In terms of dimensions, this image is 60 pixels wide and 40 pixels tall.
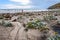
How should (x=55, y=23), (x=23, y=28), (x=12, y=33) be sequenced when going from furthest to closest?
(x=55, y=23)
(x=23, y=28)
(x=12, y=33)

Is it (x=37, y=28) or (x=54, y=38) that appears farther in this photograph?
(x=37, y=28)

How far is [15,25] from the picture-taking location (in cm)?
1816

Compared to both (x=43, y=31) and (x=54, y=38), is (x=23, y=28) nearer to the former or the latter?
(x=43, y=31)

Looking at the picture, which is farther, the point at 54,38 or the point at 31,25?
the point at 31,25

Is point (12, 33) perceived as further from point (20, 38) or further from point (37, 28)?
point (37, 28)

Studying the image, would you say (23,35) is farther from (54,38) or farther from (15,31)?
(54,38)

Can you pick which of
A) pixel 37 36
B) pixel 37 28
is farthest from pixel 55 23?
pixel 37 36

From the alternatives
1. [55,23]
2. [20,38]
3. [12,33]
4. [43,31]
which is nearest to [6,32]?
[12,33]

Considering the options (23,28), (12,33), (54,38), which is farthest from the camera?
(23,28)

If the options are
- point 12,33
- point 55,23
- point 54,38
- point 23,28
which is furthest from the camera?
point 55,23

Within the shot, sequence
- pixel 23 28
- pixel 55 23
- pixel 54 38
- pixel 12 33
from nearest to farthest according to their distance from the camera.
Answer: pixel 54 38 → pixel 12 33 → pixel 23 28 → pixel 55 23

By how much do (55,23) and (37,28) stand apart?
2.71 m

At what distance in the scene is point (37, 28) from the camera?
56.9ft

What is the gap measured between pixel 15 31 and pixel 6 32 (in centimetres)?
71
